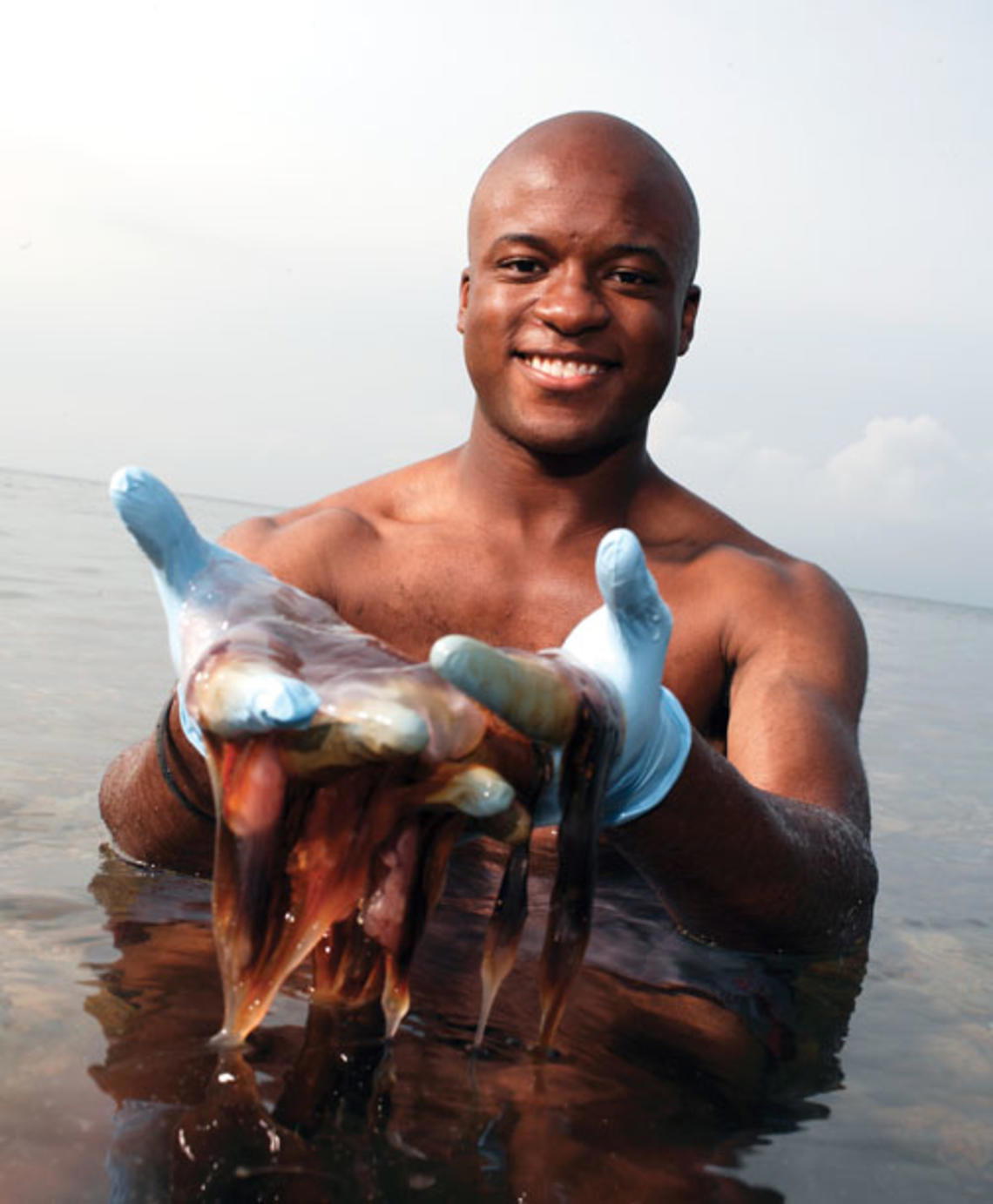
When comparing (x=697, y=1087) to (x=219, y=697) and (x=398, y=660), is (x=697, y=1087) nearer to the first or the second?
(x=398, y=660)

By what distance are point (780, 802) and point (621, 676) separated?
2.43 ft

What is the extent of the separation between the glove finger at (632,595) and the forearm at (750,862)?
1.15ft

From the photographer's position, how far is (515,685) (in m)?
1.56

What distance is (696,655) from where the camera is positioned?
3.06 metres

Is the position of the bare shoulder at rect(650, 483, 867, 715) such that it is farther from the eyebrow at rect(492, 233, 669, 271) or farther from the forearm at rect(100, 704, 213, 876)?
the forearm at rect(100, 704, 213, 876)

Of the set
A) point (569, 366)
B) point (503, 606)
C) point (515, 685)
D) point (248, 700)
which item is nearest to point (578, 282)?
point (569, 366)

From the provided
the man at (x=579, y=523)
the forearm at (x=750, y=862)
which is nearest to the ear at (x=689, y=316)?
the man at (x=579, y=523)

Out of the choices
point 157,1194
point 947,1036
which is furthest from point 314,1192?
point 947,1036

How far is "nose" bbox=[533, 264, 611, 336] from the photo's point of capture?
2926mm

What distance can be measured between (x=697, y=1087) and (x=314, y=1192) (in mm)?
684

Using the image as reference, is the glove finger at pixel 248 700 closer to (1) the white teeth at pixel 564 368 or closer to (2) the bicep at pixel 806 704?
(2) the bicep at pixel 806 704

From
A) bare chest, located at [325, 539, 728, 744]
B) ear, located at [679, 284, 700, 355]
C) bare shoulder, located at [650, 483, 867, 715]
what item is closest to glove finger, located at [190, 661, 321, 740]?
bare chest, located at [325, 539, 728, 744]

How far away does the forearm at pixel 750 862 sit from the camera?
6.99ft

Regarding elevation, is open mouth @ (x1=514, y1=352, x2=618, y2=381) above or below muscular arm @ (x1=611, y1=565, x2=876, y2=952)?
above
